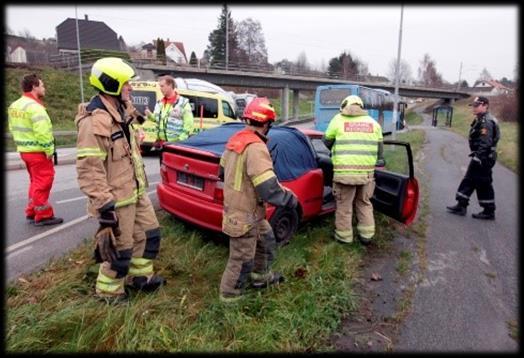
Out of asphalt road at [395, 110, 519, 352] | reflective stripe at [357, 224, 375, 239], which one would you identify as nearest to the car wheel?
reflective stripe at [357, 224, 375, 239]

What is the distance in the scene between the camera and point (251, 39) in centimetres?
5950

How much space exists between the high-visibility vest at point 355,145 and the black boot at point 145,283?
2.36 m

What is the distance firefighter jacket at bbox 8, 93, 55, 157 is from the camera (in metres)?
4.62

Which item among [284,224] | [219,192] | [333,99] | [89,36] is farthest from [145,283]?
[89,36]

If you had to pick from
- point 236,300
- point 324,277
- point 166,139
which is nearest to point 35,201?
point 166,139

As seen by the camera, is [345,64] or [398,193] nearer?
[398,193]

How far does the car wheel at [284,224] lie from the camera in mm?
4086

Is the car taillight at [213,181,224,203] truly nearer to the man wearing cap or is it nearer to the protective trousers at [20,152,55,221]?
the protective trousers at [20,152,55,221]

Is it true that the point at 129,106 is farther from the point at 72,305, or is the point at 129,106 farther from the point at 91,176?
the point at 72,305

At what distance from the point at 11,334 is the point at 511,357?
3.46 metres

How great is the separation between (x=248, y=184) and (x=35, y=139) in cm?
332

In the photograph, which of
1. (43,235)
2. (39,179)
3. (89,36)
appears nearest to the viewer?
(43,235)

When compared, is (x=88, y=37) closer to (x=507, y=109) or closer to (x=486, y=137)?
(x=486, y=137)

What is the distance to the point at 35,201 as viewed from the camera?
4801 millimetres
